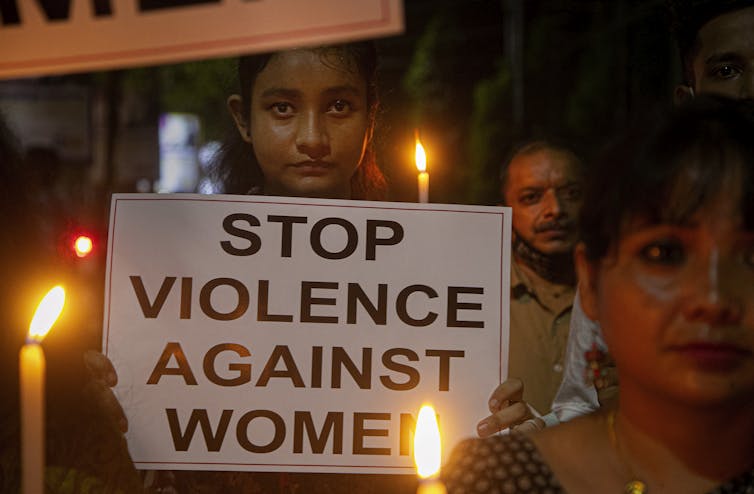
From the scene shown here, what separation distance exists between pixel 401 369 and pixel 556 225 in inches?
32.0

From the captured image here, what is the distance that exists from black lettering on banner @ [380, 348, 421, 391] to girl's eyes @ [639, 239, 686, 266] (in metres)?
0.72

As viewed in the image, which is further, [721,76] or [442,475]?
[721,76]

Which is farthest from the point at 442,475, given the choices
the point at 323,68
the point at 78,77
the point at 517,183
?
the point at 78,77

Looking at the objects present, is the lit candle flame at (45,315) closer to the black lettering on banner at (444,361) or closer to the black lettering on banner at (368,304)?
the black lettering on banner at (368,304)

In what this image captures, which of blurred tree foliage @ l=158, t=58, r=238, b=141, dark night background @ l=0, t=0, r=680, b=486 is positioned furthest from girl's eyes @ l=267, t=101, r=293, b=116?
blurred tree foliage @ l=158, t=58, r=238, b=141

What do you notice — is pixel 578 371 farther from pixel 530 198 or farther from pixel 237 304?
pixel 237 304

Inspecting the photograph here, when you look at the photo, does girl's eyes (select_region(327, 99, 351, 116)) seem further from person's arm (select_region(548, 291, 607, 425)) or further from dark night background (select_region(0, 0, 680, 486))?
person's arm (select_region(548, 291, 607, 425))

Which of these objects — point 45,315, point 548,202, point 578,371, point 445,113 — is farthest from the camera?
point 445,113

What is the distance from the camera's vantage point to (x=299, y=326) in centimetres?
201

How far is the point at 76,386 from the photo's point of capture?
2.29 m

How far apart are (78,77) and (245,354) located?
63.5ft

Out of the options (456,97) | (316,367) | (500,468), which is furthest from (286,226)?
(456,97)

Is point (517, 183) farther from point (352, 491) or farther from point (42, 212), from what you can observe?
point (42, 212)

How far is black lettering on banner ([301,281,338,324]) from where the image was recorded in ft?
6.60
